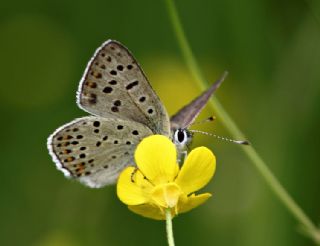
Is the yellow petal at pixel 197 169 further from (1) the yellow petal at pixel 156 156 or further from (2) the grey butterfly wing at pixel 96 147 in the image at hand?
(2) the grey butterfly wing at pixel 96 147

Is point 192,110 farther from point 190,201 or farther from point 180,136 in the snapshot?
point 190,201

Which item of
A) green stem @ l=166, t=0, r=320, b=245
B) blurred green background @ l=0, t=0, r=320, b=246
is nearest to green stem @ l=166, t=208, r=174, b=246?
green stem @ l=166, t=0, r=320, b=245

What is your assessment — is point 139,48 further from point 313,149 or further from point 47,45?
point 313,149

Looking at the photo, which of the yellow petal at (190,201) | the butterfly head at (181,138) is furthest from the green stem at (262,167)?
the yellow petal at (190,201)

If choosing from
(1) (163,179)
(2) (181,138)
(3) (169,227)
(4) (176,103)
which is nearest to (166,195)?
(1) (163,179)

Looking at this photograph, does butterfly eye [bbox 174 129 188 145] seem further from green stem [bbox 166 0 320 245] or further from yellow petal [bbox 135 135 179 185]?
yellow petal [bbox 135 135 179 185]

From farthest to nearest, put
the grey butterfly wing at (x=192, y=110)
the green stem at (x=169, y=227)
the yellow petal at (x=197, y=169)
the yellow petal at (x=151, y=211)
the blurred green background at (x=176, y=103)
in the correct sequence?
1. the blurred green background at (x=176, y=103)
2. the grey butterfly wing at (x=192, y=110)
3. the yellow petal at (x=151, y=211)
4. the yellow petal at (x=197, y=169)
5. the green stem at (x=169, y=227)
